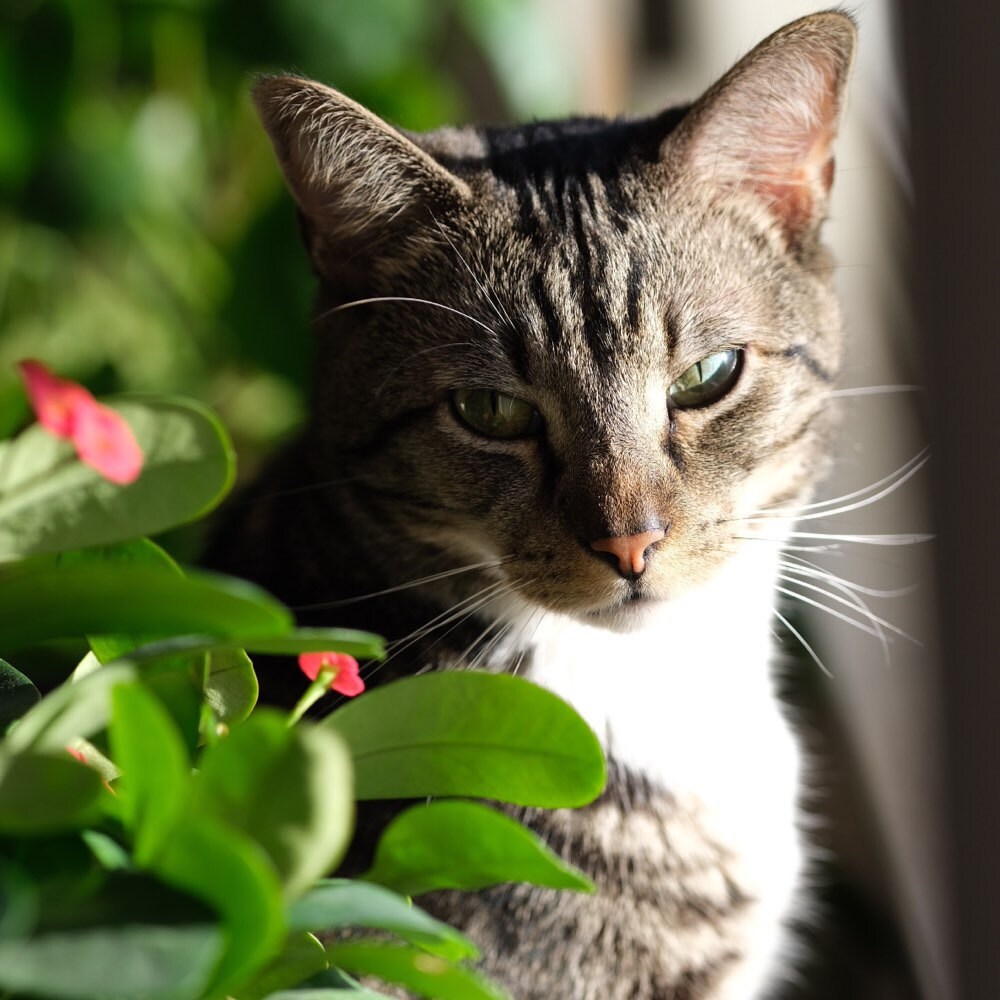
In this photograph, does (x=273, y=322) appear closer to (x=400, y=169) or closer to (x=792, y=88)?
(x=400, y=169)

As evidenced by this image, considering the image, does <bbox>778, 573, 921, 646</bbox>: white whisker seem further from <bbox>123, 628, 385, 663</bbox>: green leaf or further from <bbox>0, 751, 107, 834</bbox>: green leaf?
<bbox>0, 751, 107, 834</bbox>: green leaf

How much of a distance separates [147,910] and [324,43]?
1.37 m

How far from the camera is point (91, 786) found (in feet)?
1.53

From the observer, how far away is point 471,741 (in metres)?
0.61

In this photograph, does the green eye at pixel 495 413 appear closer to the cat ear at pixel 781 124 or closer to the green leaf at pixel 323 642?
the cat ear at pixel 781 124

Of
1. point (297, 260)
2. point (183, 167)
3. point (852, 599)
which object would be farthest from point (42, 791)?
point (183, 167)

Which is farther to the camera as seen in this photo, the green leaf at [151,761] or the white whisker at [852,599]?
the white whisker at [852,599]

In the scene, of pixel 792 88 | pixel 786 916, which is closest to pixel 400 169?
pixel 792 88

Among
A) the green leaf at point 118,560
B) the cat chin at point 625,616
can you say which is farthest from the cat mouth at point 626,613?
the green leaf at point 118,560

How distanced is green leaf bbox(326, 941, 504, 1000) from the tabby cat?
48 centimetres

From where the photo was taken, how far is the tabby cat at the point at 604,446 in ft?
3.39

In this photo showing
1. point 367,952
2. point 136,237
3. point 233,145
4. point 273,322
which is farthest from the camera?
point 233,145

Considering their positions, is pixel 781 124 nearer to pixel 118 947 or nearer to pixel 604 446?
pixel 604 446

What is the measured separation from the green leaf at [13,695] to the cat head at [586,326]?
532 millimetres
